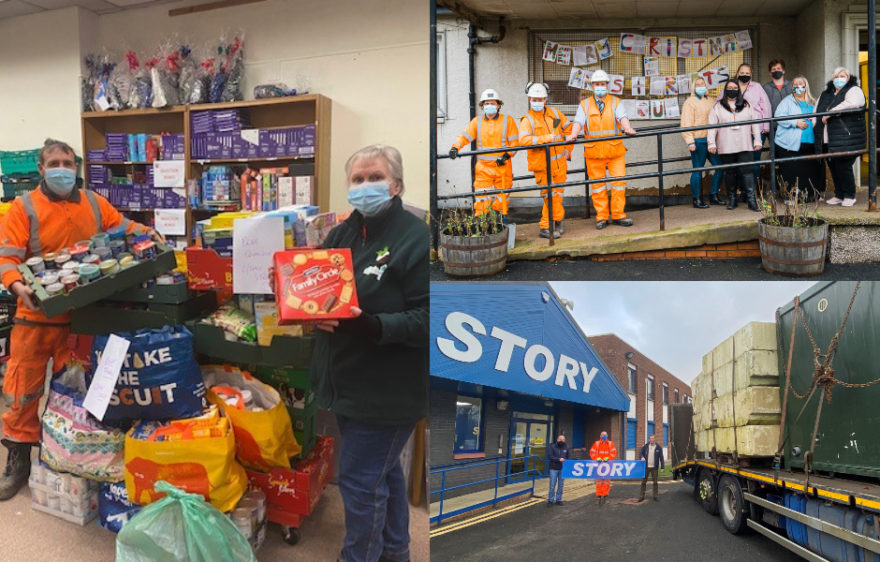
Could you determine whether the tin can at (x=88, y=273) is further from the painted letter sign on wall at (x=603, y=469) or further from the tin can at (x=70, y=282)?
the painted letter sign on wall at (x=603, y=469)

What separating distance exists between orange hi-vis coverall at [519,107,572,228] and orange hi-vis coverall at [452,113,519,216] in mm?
54

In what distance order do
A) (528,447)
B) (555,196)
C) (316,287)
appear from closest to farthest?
(316,287), (528,447), (555,196)

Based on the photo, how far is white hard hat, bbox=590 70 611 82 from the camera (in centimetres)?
187

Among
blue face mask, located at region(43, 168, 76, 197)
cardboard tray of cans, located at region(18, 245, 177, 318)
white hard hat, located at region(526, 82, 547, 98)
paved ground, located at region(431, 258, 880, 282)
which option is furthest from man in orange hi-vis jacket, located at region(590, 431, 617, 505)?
blue face mask, located at region(43, 168, 76, 197)

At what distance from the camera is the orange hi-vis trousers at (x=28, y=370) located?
1.72 m

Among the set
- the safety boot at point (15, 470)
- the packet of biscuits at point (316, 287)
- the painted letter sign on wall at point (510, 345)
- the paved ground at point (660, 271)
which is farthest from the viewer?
the safety boot at point (15, 470)

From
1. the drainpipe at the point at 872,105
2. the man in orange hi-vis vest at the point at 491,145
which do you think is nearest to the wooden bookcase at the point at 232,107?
the man in orange hi-vis vest at the point at 491,145

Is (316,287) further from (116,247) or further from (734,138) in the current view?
(734,138)

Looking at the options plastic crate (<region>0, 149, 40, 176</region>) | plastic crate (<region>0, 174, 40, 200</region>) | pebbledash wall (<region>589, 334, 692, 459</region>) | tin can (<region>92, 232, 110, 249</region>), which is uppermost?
plastic crate (<region>0, 149, 40, 176</region>)

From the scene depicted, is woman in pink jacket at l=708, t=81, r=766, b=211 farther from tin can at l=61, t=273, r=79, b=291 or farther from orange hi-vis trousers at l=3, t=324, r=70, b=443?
Answer: orange hi-vis trousers at l=3, t=324, r=70, b=443

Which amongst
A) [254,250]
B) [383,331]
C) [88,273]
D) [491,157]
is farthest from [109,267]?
[491,157]

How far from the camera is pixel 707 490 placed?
166 centimetres

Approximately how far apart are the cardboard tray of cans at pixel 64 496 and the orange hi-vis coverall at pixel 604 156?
178cm

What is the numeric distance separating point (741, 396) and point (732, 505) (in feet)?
1.30
